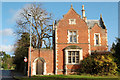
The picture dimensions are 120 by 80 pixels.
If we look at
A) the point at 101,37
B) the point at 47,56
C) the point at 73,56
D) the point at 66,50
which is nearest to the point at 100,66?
the point at 73,56

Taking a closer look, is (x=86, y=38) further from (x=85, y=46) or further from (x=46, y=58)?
(x=46, y=58)

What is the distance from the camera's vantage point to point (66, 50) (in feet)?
83.0

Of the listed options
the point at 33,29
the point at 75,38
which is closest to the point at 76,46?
the point at 75,38

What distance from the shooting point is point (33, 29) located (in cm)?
3356

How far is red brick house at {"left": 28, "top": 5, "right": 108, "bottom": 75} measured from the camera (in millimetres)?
25234

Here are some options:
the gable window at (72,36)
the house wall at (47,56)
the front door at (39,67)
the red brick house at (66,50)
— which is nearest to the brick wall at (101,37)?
the red brick house at (66,50)

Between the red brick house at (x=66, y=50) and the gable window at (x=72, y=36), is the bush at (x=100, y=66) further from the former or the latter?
the gable window at (x=72, y=36)

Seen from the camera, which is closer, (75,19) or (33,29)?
(75,19)

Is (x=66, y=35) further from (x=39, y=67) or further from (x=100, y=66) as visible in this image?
(x=100, y=66)

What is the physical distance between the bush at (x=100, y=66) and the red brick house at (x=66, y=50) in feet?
5.57

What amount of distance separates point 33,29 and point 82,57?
1255 centimetres

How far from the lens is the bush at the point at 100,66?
2297 cm

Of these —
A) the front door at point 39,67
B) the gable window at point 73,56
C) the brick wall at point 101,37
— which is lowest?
the front door at point 39,67

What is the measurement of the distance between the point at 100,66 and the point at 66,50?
537cm
